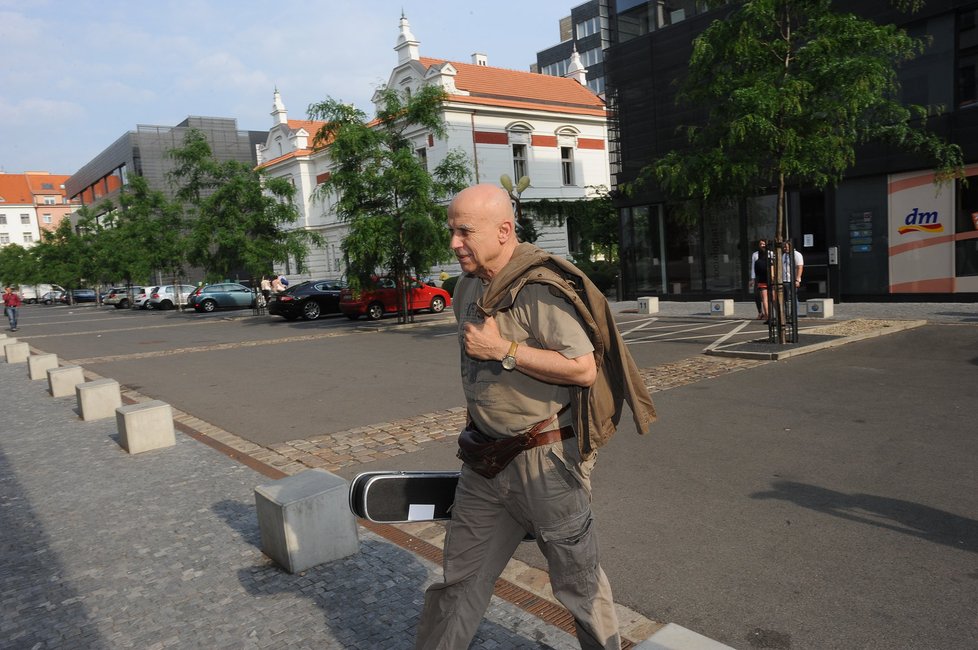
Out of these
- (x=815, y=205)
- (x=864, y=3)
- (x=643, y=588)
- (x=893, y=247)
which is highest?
(x=864, y=3)

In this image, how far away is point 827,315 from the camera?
1524 cm

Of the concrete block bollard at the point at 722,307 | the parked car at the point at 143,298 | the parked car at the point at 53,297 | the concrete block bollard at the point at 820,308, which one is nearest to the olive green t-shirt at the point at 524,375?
the concrete block bollard at the point at 820,308

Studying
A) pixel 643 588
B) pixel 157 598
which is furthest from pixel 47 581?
pixel 643 588

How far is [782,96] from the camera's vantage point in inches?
396

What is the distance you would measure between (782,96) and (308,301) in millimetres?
18628

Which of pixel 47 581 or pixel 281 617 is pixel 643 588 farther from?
pixel 47 581

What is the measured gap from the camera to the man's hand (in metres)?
2.23

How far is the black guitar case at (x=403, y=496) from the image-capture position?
2.70m

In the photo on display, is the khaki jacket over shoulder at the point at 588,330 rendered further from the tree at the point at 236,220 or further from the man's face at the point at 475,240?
the tree at the point at 236,220

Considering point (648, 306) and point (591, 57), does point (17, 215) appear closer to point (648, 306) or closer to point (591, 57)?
point (591, 57)

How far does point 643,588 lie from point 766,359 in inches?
295

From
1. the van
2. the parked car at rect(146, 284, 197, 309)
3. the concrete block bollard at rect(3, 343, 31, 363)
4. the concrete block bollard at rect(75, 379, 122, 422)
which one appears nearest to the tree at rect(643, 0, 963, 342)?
the concrete block bollard at rect(75, 379, 122, 422)

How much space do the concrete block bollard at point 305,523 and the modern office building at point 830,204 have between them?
30.5 ft

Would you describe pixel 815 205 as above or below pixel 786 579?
above
